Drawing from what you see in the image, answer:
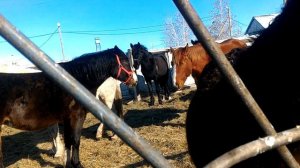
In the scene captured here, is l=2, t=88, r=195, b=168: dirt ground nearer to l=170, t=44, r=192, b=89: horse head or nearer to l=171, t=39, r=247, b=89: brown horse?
l=170, t=44, r=192, b=89: horse head

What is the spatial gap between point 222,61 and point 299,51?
0.34 meters

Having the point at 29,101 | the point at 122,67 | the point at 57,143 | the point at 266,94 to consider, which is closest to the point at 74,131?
the point at 29,101

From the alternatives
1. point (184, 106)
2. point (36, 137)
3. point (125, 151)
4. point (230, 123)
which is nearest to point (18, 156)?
point (36, 137)

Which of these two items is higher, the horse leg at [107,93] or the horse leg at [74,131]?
the horse leg at [107,93]

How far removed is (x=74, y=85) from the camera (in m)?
0.83

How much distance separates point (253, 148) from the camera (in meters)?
0.96

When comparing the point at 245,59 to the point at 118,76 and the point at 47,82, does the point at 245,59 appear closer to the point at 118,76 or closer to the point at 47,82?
the point at 47,82

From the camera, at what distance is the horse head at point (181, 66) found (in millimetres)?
8070

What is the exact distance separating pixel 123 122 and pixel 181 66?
732 cm

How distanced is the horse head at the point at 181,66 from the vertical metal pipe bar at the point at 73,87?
7.23m

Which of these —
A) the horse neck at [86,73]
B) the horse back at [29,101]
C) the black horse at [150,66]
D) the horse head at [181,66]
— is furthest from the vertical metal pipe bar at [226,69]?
the black horse at [150,66]

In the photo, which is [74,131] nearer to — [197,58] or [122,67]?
[122,67]

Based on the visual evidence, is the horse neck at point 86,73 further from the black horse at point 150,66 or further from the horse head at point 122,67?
the black horse at point 150,66

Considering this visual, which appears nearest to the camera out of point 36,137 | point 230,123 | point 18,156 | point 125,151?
point 230,123
